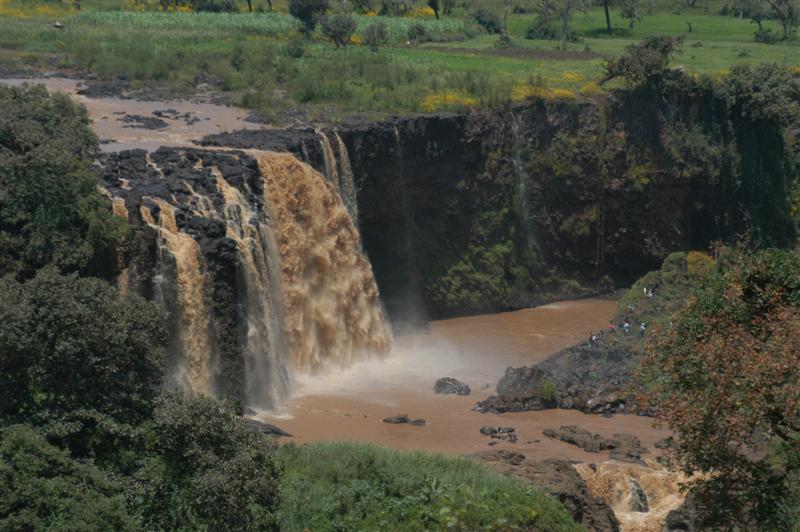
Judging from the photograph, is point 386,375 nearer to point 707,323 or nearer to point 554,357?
point 554,357

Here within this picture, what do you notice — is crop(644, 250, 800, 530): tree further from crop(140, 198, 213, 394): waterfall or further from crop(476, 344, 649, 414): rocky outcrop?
crop(140, 198, 213, 394): waterfall

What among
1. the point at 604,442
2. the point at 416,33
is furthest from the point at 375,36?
the point at 604,442

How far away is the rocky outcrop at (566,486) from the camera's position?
86.1 ft

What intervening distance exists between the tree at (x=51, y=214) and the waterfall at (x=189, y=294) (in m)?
1.27

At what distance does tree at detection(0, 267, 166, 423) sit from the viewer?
2272cm

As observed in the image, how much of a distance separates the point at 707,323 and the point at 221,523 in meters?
9.09

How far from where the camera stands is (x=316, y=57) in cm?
5938

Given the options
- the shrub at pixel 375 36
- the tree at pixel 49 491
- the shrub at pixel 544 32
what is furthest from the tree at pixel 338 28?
the tree at pixel 49 491

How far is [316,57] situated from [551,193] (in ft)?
48.7

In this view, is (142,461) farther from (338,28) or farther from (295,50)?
(338,28)

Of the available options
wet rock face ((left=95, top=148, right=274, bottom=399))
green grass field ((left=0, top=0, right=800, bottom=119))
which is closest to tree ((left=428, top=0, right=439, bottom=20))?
green grass field ((left=0, top=0, right=800, bottom=119))

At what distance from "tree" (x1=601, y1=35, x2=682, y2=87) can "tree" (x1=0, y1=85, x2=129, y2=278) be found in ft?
89.5

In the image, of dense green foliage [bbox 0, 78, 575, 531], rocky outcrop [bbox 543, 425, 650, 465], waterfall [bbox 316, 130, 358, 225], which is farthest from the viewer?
waterfall [bbox 316, 130, 358, 225]

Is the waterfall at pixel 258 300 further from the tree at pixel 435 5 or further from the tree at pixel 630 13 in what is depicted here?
the tree at pixel 630 13
